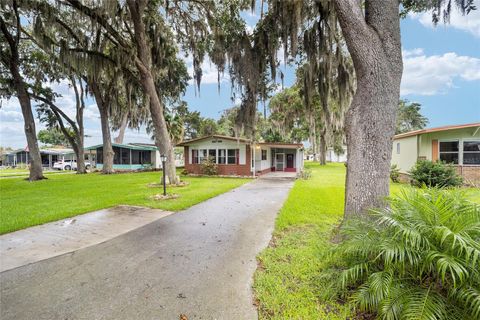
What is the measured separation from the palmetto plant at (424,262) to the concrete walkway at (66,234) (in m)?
4.26

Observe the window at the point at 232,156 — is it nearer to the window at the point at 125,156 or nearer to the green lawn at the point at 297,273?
the green lawn at the point at 297,273

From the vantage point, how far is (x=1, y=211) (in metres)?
6.00

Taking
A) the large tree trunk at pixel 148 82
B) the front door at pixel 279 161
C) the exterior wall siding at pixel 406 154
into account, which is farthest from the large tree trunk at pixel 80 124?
the exterior wall siding at pixel 406 154

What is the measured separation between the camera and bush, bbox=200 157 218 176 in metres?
15.8

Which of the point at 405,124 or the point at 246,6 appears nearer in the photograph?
the point at 246,6

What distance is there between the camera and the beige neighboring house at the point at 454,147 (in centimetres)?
982

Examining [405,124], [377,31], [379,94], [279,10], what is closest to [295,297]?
[379,94]

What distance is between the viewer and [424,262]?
1.80 metres

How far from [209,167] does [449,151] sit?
13416 mm

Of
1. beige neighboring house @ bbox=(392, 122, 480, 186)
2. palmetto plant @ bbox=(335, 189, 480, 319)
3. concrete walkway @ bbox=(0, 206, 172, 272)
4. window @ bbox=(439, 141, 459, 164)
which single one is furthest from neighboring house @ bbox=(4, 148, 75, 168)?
window @ bbox=(439, 141, 459, 164)

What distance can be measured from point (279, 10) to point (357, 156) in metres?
3.52

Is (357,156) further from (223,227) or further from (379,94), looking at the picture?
(223,227)

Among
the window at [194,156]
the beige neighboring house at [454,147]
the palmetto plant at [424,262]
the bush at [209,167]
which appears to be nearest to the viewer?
the palmetto plant at [424,262]

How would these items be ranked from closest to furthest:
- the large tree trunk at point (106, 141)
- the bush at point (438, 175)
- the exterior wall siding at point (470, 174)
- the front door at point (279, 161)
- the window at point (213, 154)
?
the bush at point (438, 175) → the exterior wall siding at point (470, 174) → the window at point (213, 154) → the large tree trunk at point (106, 141) → the front door at point (279, 161)
